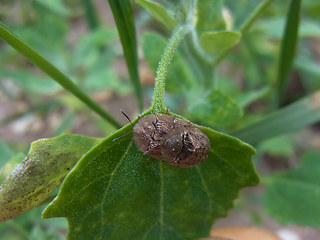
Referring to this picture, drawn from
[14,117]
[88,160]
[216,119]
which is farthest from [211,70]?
[14,117]

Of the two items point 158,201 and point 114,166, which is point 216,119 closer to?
point 158,201

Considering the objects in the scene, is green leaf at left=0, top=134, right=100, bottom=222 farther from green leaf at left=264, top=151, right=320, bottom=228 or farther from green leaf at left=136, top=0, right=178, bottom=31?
green leaf at left=264, top=151, right=320, bottom=228

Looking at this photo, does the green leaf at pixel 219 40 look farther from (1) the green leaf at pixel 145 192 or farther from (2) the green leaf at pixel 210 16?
(1) the green leaf at pixel 145 192

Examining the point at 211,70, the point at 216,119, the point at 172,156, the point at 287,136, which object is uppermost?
the point at 287,136

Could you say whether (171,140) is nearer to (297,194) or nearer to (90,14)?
(297,194)

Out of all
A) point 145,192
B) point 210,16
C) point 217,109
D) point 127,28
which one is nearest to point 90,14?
point 127,28

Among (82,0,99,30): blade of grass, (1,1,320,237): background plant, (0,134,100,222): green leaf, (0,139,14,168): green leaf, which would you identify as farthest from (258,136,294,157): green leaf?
(0,134,100,222): green leaf

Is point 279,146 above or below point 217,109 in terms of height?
above
